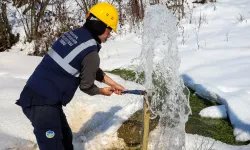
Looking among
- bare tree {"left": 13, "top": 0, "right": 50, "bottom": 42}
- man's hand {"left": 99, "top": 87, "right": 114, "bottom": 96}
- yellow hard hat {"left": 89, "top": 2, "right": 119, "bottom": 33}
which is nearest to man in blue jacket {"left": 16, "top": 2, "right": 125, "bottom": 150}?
yellow hard hat {"left": 89, "top": 2, "right": 119, "bottom": 33}

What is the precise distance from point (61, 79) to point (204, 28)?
5.55 m

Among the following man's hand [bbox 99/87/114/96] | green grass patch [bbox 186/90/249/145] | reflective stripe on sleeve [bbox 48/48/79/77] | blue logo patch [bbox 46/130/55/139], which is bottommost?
green grass patch [bbox 186/90/249/145]

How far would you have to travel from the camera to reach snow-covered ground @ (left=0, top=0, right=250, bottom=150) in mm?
3902

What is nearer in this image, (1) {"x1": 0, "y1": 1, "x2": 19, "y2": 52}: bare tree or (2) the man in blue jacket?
(2) the man in blue jacket

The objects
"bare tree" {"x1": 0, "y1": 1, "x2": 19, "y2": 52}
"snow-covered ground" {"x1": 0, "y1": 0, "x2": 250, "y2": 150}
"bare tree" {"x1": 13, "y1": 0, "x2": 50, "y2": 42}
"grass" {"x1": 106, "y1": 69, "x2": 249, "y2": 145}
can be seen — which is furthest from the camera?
"bare tree" {"x1": 13, "y1": 0, "x2": 50, "y2": 42}

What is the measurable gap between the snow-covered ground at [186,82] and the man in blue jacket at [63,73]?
3.00ft

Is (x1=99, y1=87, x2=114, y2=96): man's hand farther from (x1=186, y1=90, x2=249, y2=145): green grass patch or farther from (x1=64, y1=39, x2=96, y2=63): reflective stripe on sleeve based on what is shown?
(x1=186, y1=90, x2=249, y2=145): green grass patch

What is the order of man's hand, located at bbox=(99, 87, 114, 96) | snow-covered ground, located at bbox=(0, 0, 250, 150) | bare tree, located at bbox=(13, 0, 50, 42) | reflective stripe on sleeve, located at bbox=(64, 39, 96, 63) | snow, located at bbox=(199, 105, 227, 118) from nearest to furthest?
reflective stripe on sleeve, located at bbox=(64, 39, 96, 63) < man's hand, located at bbox=(99, 87, 114, 96) < snow-covered ground, located at bbox=(0, 0, 250, 150) < snow, located at bbox=(199, 105, 227, 118) < bare tree, located at bbox=(13, 0, 50, 42)

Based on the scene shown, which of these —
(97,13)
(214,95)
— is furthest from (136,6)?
(97,13)

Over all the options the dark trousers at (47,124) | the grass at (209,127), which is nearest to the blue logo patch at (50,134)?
the dark trousers at (47,124)

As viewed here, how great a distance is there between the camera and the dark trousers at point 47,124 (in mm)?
2768

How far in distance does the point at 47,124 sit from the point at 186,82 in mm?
2963

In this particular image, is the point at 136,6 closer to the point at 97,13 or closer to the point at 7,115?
the point at 7,115

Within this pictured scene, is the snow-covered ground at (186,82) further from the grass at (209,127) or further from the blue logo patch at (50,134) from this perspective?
the blue logo patch at (50,134)
